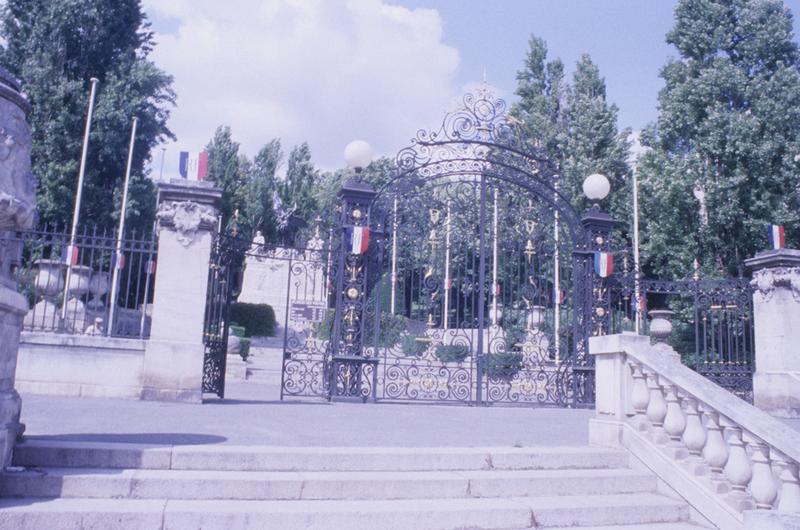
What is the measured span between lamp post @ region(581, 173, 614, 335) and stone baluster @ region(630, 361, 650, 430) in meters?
6.16

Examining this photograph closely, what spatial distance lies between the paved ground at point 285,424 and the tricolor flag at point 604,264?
328 cm

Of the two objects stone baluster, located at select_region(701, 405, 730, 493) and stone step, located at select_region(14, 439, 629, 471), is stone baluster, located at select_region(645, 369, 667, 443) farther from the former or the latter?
A: stone baluster, located at select_region(701, 405, 730, 493)

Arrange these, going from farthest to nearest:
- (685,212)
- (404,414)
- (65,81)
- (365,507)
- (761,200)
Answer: (65,81)
(685,212)
(761,200)
(404,414)
(365,507)

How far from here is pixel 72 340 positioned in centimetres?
902

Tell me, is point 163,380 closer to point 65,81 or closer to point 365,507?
point 365,507

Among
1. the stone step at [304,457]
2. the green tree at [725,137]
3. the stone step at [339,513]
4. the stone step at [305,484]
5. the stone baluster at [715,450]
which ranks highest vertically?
the green tree at [725,137]

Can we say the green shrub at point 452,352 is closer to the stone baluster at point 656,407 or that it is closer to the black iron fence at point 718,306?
the black iron fence at point 718,306

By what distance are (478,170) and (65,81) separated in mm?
22712

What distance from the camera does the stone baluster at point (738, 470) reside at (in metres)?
4.80

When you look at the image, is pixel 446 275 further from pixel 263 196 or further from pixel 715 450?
pixel 263 196

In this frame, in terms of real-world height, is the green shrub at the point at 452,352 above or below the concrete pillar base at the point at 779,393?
above

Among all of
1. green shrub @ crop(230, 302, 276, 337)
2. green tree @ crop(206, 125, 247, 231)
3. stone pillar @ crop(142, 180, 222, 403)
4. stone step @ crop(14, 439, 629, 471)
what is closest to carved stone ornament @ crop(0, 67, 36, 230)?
stone step @ crop(14, 439, 629, 471)

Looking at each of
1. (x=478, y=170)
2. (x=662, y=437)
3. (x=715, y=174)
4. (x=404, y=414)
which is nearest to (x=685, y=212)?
(x=715, y=174)

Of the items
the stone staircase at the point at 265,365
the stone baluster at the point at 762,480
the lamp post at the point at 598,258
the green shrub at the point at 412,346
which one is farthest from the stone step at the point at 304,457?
the stone staircase at the point at 265,365
